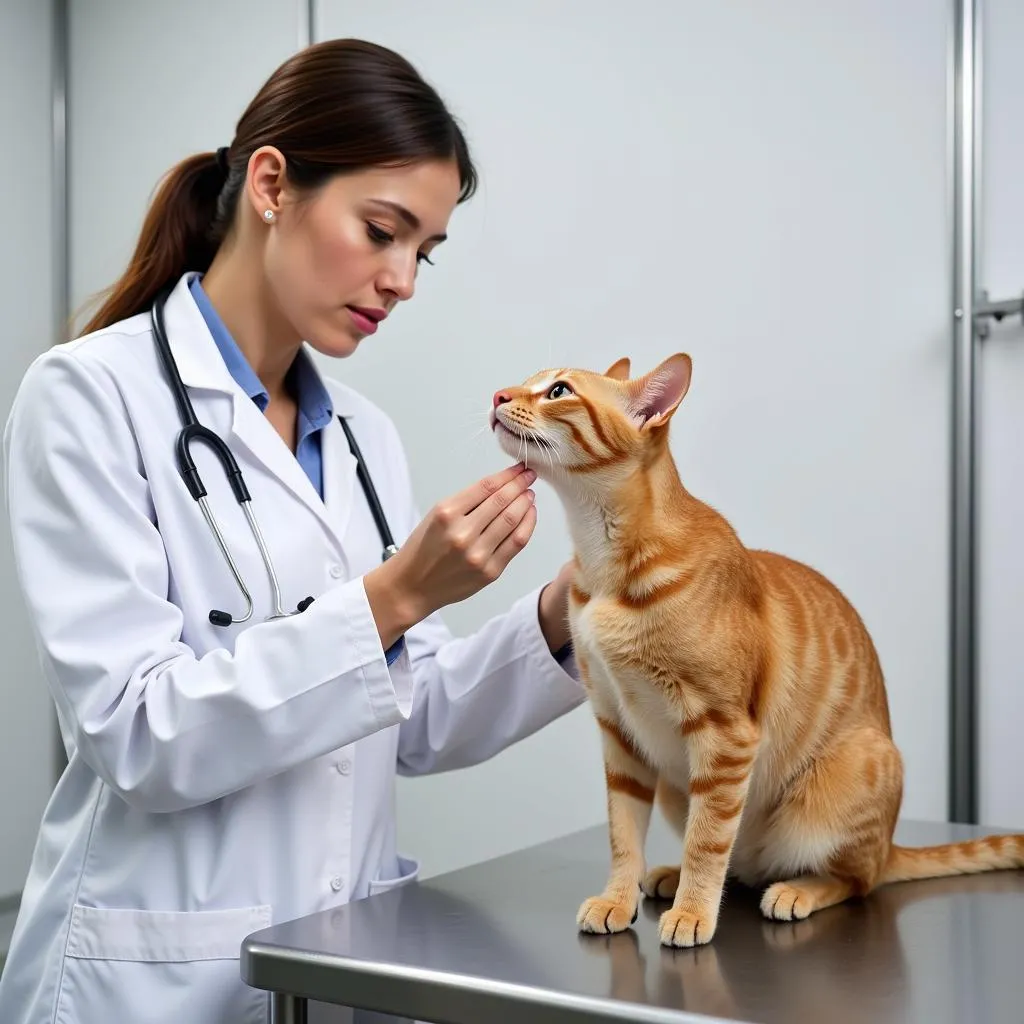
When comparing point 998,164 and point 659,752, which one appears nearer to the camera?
point 659,752

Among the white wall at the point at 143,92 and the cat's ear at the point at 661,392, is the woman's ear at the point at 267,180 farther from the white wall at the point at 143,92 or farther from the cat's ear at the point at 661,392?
the white wall at the point at 143,92

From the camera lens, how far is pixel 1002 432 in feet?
6.14

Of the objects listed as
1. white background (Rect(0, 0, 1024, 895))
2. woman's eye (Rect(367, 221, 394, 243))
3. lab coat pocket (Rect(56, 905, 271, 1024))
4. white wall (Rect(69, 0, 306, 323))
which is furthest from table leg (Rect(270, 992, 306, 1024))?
white wall (Rect(69, 0, 306, 323))

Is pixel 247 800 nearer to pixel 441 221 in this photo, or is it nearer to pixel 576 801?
pixel 441 221

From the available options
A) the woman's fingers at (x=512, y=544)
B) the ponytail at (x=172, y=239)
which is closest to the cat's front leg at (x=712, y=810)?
the woman's fingers at (x=512, y=544)

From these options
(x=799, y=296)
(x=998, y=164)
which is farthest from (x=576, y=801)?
(x=998, y=164)

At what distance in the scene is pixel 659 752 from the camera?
1088 mm

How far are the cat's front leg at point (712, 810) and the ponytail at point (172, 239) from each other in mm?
946

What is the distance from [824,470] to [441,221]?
95 cm

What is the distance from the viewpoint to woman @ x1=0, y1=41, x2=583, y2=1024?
1.09 metres

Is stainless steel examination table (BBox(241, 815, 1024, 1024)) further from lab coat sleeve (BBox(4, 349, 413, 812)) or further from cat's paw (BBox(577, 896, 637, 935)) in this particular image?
lab coat sleeve (BBox(4, 349, 413, 812))

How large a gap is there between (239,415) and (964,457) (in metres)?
1.21

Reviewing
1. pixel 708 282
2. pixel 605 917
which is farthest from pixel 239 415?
pixel 708 282

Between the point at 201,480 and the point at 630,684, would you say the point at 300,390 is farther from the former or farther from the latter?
the point at 630,684
